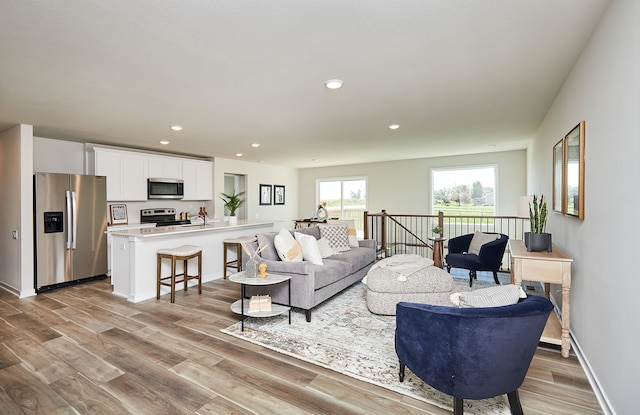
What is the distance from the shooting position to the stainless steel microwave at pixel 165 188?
630cm

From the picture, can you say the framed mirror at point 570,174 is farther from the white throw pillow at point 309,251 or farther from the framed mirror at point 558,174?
the white throw pillow at point 309,251

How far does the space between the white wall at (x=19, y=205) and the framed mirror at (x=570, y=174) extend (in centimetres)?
653

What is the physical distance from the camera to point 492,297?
183 cm

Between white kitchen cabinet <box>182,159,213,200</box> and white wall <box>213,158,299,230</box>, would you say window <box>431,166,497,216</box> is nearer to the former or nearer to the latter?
white wall <box>213,158,299,230</box>

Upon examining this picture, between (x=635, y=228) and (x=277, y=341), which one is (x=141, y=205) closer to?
(x=277, y=341)

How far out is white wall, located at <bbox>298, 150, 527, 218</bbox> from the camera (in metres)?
7.08

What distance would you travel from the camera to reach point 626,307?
1.68m

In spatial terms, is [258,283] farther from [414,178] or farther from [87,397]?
[414,178]

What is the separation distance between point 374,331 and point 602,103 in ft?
8.54

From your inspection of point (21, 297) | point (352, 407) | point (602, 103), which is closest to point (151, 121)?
point (21, 297)

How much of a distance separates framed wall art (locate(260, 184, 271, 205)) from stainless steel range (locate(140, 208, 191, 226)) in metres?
2.61

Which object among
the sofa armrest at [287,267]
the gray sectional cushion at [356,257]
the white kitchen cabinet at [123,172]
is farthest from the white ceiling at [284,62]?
the gray sectional cushion at [356,257]

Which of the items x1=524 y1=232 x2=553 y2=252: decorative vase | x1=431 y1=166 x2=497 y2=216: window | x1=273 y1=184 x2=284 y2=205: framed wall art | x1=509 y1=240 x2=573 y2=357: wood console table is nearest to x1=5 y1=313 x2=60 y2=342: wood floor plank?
x1=509 y1=240 x2=573 y2=357: wood console table

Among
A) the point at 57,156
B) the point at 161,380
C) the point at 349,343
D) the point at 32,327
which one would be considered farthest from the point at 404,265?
the point at 57,156
